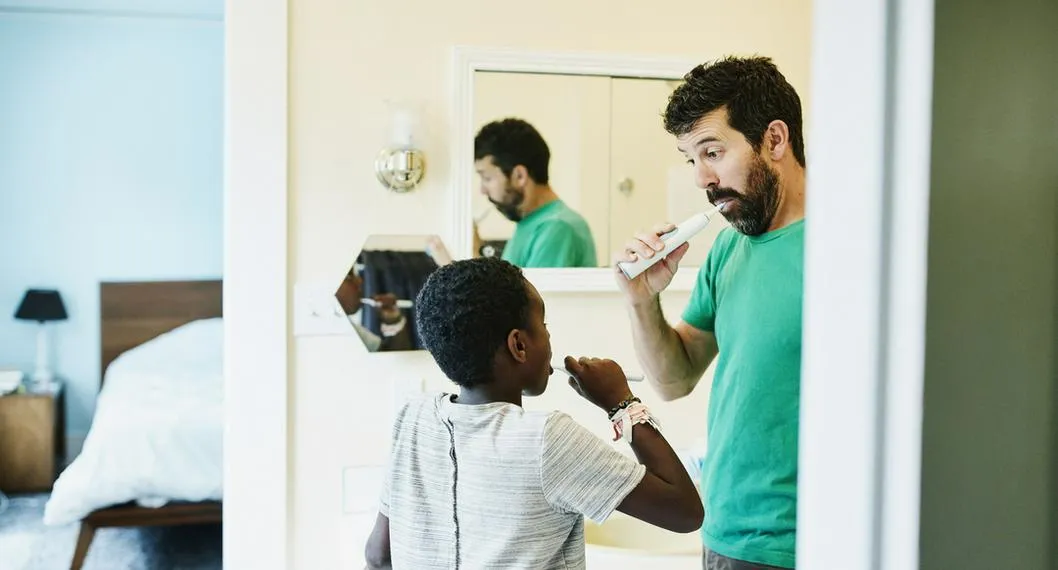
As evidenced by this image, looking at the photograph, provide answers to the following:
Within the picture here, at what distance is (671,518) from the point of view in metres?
0.98

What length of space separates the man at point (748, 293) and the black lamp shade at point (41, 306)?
117 inches

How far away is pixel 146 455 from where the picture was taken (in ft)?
8.96

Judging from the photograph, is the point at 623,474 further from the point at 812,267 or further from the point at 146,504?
the point at 146,504

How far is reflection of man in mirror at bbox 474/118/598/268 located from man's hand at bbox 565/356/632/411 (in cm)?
81

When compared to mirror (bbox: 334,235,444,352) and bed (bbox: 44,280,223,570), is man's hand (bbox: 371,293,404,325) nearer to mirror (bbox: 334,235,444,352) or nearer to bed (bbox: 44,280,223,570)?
mirror (bbox: 334,235,444,352)

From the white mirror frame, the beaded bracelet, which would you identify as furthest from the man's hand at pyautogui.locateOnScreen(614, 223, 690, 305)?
the white mirror frame

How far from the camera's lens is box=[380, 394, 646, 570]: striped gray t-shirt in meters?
0.95

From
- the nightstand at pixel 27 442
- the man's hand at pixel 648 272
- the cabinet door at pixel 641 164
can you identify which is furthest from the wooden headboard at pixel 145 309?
Answer: the man's hand at pixel 648 272

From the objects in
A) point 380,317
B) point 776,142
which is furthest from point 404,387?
point 776,142

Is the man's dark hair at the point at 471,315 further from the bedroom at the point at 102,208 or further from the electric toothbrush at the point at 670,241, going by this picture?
the bedroom at the point at 102,208

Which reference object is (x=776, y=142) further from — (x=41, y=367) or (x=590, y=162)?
(x=41, y=367)

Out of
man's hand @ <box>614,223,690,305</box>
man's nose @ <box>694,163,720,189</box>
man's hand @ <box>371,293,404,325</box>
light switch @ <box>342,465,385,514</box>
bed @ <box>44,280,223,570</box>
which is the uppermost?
man's nose @ <box>694,163,720,189</box>

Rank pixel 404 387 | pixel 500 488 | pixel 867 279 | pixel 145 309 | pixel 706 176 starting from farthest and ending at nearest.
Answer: pixel 145 309
pixel 404 387
pixel 706 176
pixel 500 488
pixel 867 279

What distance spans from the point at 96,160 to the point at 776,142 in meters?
3.21
